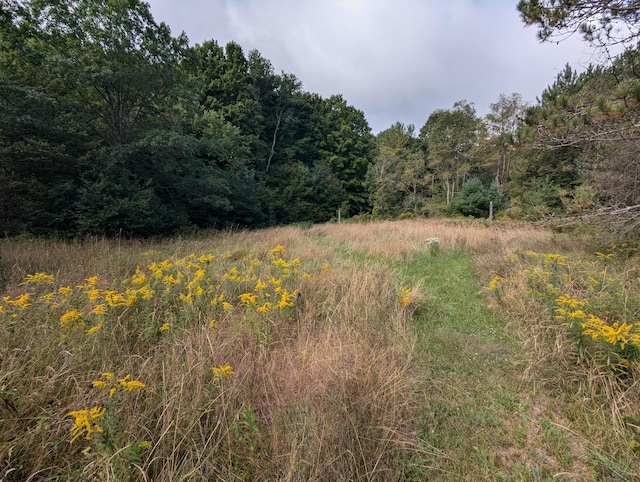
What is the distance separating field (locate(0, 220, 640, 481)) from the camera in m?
1.25

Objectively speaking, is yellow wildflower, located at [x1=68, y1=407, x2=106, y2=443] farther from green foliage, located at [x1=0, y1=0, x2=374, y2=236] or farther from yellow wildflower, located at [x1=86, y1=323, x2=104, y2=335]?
green foliage, located at [x1=0, y1=0, x2=374, y2=236]

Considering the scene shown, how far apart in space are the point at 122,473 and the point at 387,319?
2410 mm

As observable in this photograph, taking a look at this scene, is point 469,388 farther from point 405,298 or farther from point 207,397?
point 207,397

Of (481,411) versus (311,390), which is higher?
(311,390)

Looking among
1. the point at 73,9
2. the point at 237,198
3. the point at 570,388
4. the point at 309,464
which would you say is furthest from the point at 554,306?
the point at 237,198

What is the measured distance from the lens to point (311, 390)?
1.64 metres

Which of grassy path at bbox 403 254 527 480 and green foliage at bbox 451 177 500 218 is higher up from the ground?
green foliage at bbox 451 177 500 218

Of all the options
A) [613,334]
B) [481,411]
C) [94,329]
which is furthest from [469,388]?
[94,329]

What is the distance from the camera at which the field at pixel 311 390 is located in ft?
4.11

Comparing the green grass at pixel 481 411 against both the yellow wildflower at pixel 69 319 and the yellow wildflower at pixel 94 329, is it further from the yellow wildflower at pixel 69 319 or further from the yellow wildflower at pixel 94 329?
the yellow wildflower at pixel 69 319

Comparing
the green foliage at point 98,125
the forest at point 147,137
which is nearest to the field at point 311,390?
the forest at point 147,137

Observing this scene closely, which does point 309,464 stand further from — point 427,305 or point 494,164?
point 494,164

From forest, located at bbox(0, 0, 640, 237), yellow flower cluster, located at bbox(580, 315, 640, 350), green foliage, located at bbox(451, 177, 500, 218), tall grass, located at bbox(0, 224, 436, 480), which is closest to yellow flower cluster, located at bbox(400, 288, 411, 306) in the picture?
tall grass, located at bbox(0, 224, 436, 480)

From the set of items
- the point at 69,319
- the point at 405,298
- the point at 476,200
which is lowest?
the point at 405,298
